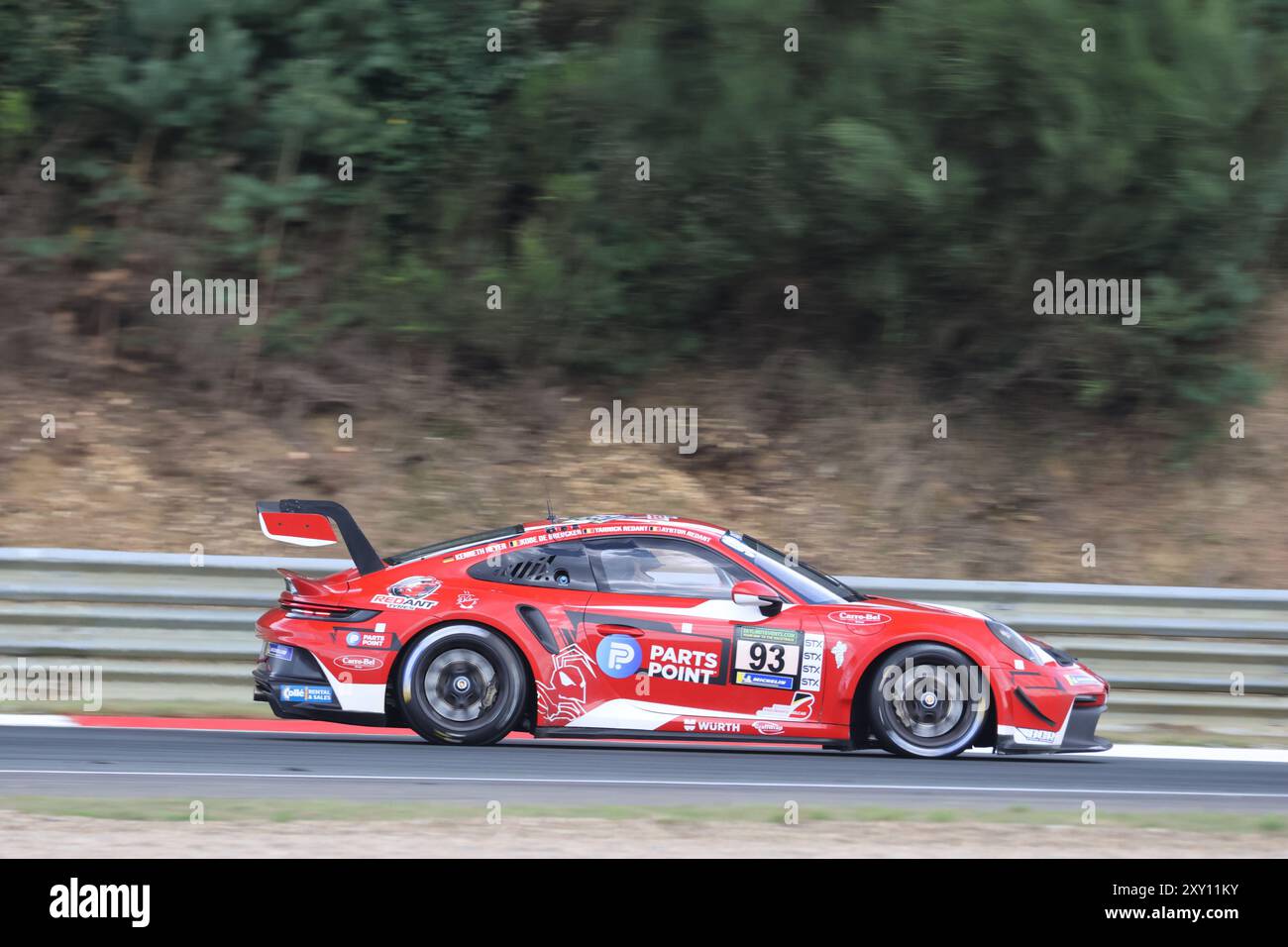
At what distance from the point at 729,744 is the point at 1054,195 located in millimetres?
5473

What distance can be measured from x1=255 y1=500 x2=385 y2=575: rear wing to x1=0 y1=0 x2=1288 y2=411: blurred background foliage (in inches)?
195

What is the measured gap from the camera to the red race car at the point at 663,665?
8281 mm

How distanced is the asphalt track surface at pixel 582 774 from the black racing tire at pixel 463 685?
4.7 inches

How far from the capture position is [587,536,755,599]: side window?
27.9 ft

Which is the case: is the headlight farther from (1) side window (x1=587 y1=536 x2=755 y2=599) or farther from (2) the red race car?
(1) side window (x1=587 y1=536 x2=755 y2=599)

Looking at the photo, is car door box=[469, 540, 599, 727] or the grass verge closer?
the grass verge

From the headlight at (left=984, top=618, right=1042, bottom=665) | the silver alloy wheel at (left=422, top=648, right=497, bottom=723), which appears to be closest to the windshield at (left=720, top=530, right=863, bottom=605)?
the headlight at (left=984, top=618, right=1042, bottom=665)

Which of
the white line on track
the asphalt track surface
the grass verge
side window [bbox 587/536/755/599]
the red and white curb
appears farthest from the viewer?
the red and white curb

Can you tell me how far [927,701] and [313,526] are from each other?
11.4 feet

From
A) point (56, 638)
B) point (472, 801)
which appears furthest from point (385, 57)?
point (472, 801)

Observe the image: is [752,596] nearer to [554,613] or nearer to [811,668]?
[811,668]

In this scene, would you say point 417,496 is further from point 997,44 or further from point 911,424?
point 997,44

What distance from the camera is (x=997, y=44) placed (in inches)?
464

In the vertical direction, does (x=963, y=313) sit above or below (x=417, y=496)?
above
